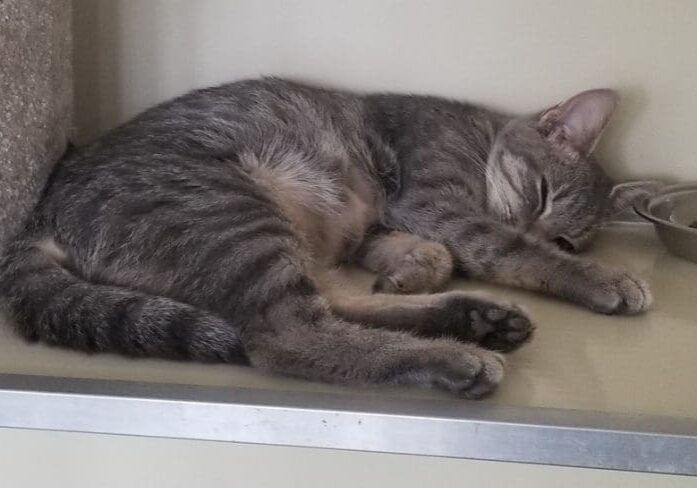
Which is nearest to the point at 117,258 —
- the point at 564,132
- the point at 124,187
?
the point at 124,187

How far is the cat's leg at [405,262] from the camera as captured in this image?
129 cm

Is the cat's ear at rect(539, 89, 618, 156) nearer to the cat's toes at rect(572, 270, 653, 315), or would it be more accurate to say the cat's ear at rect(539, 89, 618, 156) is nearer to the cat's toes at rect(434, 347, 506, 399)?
the cat's toes at rect(572, 270, 653, 315)

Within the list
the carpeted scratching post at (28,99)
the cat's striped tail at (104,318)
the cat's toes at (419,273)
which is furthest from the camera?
the cat's toes at (419,273)

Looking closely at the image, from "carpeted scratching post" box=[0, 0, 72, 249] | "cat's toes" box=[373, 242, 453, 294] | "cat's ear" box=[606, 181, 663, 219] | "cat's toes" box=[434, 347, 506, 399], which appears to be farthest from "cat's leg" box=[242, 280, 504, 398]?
"cat's ear" box=[606, 181, 663, 219]

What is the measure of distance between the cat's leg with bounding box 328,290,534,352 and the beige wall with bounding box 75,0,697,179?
1.88 feet

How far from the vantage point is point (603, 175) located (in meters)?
1.52

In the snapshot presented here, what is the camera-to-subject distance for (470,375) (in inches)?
36.4

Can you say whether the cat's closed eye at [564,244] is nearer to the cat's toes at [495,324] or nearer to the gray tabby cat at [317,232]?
the gray tabby cat at [317,232]

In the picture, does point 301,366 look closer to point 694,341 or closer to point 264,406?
point 264,406

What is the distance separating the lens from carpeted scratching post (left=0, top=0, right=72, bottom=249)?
1151mm

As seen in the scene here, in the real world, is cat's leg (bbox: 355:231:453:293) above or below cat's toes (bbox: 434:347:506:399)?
below

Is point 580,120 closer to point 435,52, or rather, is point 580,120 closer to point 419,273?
point 435,52

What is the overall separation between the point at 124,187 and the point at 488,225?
0.61 metres

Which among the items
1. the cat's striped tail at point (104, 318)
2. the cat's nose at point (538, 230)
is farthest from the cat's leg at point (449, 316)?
the cat's nose at point (538, 230)
